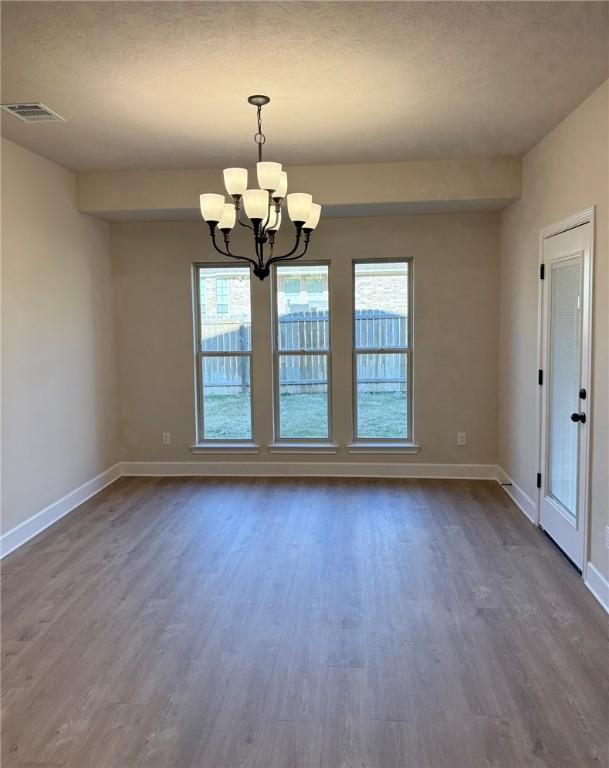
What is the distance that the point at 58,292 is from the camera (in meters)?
4.63

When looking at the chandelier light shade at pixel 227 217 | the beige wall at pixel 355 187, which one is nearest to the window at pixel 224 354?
the beige wall at pixel 355 187

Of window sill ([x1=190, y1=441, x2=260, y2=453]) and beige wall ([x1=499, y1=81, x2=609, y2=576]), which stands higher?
beige wall ([x1=499, y1=81, x2=609, y2=576])

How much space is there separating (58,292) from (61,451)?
128cm

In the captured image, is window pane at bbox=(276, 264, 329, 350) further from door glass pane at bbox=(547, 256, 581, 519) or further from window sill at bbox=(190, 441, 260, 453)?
door glass pane at bbox=(547, 256, 581, 519)

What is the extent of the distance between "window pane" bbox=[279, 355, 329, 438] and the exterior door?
2.18m

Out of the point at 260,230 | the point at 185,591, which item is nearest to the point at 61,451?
the point at 185,591

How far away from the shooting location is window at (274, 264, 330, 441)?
5.67 m

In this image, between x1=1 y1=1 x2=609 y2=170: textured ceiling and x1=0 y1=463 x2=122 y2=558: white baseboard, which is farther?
x1=0 y1=463 x2=122 y2=558: white baseboard

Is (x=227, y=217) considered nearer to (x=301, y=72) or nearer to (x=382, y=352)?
(x=301, y=72)

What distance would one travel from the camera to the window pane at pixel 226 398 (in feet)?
19.0

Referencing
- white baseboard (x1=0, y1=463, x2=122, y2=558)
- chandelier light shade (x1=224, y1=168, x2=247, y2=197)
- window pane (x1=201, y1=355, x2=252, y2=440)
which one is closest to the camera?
chandelier light shade (x1=224, y1=168, x2=247, y2=197)

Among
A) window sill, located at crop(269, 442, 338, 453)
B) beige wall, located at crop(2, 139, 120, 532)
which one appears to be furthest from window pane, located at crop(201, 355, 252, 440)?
beige wall, located at crop(2, 139, 120, 532)

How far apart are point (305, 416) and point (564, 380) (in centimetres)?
264

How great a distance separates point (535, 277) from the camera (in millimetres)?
4332
